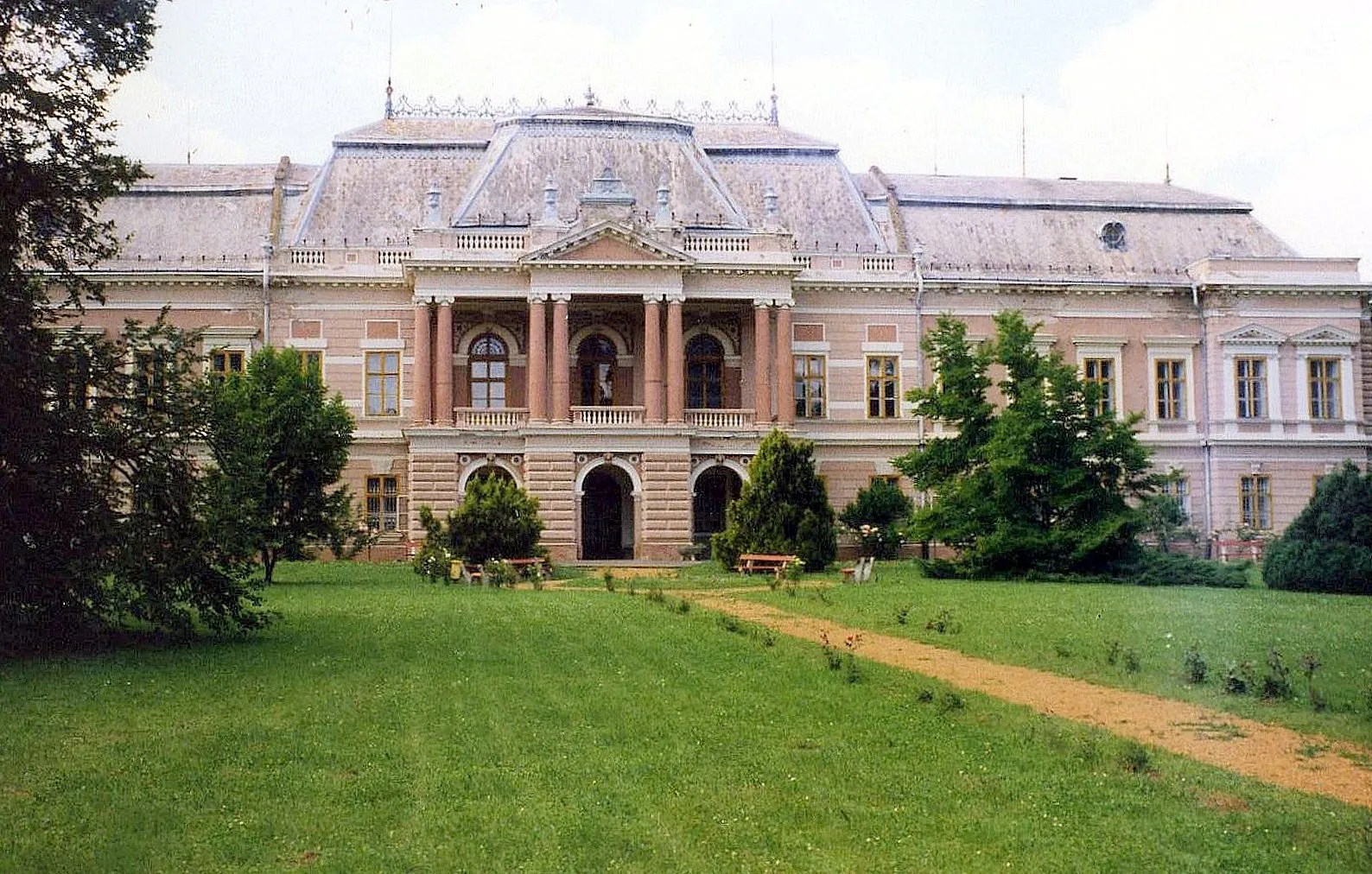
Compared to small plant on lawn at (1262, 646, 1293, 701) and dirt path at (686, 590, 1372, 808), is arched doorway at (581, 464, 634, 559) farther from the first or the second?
small plant on lawn at (1262, 646, 1293, 701)

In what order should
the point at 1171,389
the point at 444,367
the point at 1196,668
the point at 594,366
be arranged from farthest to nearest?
1. the point at 1171,389
2. the point at 594,366
3. the point at 444,367
4. the point at 1196,668

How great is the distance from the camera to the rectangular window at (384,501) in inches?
1751

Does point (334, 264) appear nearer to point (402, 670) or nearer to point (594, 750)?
point (402, 670)

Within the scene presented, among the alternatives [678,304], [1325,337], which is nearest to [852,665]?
[678,304]

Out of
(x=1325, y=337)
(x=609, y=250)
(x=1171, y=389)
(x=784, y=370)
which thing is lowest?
(x=1171, y=389)

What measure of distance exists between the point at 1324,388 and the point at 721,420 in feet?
75.2

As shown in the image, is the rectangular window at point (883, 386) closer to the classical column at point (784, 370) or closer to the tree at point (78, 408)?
the classical column at point (784, 370)

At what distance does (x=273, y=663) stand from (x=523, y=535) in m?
17.7

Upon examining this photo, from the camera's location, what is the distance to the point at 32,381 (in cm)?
1691

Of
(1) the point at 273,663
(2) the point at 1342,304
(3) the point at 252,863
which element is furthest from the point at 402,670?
(2) the point at 1342,304

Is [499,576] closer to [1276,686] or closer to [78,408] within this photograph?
[78,408]

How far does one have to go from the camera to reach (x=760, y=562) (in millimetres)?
34281

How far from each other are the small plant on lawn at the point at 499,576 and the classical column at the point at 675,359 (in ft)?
39.6

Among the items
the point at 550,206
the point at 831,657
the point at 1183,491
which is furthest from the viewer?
the point at 1183,491
